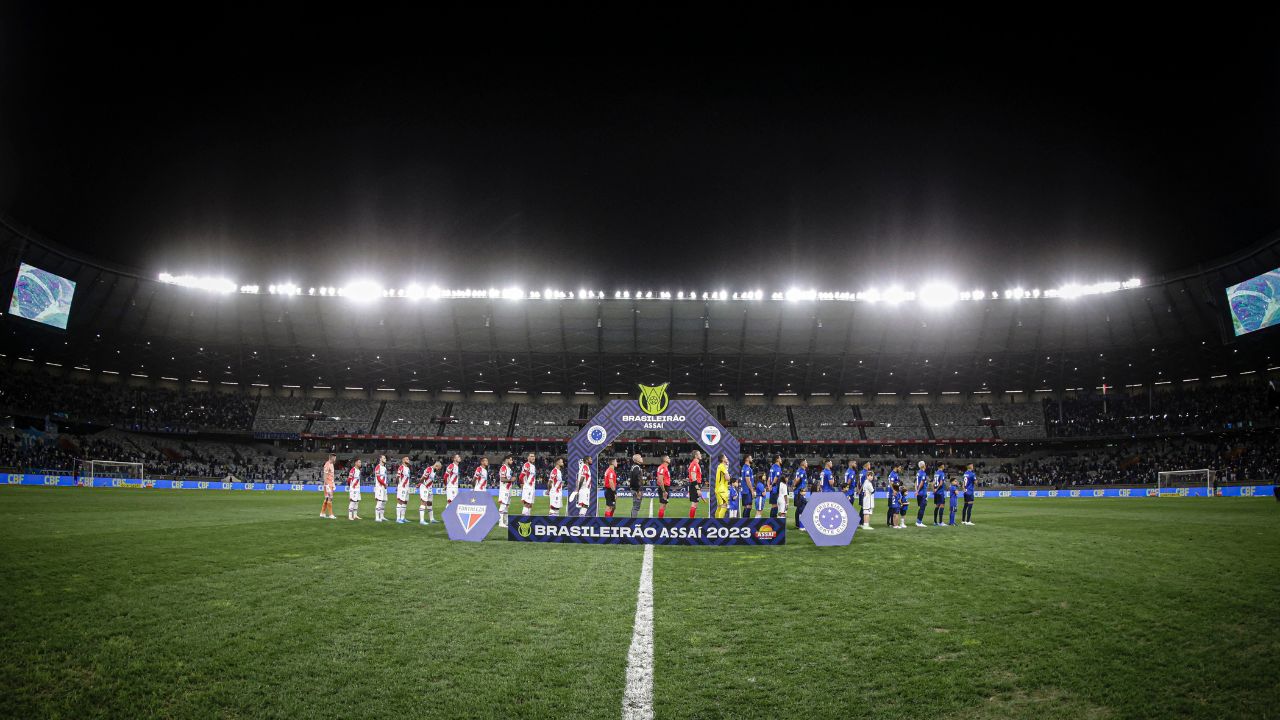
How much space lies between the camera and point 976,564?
434 inches

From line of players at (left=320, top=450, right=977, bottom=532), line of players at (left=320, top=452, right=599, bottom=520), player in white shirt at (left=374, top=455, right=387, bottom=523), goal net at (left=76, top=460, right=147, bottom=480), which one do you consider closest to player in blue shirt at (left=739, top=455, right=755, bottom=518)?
line of players at (left=320, top=450, right=977, bottom=532)

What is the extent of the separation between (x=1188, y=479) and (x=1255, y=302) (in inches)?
502

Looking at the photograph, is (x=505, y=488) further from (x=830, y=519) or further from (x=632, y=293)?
(x=632, y=293)

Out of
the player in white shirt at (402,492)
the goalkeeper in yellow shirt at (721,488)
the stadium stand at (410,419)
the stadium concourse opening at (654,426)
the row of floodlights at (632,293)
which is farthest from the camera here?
the stadium stand at (410,419)

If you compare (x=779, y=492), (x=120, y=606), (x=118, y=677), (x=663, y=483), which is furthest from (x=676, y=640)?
(x=779, y=492)

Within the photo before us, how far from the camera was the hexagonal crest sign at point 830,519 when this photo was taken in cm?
1406

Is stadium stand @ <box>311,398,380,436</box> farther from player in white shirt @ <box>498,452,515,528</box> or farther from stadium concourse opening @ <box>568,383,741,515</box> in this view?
player in white shirt @ <box>498,452,515,528</box>

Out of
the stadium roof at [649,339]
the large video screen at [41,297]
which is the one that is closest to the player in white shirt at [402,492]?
the stadium roof at [649,339]

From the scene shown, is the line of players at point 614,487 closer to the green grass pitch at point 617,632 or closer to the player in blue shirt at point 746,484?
the player in blue shirt at point 746,484

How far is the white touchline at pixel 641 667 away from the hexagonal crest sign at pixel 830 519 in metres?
6.78

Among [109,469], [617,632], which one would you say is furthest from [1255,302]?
[109,469]

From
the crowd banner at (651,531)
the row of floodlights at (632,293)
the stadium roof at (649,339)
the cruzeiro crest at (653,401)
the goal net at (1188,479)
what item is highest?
the row of floodlights at (632,293)

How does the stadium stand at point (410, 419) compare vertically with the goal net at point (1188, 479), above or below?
above

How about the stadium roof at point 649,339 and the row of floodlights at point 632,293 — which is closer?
the row of floodlights at point 632,293
